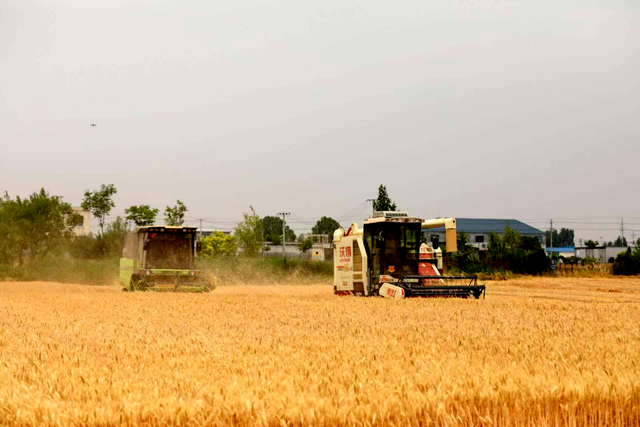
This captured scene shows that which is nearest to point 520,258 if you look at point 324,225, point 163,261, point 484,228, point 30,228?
point 163,261

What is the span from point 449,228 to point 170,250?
957cm

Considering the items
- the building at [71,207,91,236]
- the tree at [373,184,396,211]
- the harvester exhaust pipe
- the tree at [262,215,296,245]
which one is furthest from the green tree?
the tree at [262,215,296,245]

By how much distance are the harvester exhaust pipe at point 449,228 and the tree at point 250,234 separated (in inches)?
1919

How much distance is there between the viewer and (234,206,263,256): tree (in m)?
70.4

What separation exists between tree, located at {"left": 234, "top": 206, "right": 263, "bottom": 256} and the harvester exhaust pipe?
48731 millimetres

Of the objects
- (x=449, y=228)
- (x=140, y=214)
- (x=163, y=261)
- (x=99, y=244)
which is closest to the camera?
(x=449, y=228)

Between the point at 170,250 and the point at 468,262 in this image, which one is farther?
the point at 468,262

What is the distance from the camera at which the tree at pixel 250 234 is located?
7044 centimetres

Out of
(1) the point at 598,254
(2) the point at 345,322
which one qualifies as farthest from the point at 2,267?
(1) the point at 598,254

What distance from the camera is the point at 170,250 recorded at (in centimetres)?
2466

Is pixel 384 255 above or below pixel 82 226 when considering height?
below

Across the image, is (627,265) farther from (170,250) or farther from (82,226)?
(82,226)

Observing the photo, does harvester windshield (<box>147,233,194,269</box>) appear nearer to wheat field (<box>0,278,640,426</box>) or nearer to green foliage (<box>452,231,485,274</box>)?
wheat field (<box>0,278,640,426</box>)

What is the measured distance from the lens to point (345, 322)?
1119cm
